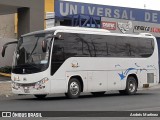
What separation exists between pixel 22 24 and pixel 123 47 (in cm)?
1059

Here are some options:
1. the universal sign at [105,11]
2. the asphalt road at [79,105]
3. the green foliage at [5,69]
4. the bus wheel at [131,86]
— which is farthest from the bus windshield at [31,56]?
the green foliage at [5,69]

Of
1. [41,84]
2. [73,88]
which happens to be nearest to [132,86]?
[73,88]

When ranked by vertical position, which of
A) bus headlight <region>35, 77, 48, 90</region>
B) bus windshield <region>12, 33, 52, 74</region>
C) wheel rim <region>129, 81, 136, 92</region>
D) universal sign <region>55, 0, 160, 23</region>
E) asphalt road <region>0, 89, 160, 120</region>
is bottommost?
asphalt road <region>0, 89, 160, 120</region>

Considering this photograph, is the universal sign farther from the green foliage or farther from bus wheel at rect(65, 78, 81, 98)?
bus wheel at rect(65, 78, 81, 98)

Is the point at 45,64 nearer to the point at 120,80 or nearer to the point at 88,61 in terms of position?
the point at 88,61

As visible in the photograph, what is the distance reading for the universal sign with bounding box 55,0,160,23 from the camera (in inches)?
1398

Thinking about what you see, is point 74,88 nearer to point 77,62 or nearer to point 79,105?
point 77,62

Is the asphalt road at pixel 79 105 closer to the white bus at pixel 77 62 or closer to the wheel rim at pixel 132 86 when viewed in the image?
the white bus at pixel 77 62

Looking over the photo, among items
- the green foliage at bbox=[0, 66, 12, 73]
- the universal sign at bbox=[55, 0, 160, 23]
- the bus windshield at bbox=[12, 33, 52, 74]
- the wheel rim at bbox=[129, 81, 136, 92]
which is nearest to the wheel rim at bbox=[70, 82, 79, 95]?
the bus windshield at bbox=[12, 33, 52, 74]

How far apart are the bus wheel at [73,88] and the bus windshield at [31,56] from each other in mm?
1643

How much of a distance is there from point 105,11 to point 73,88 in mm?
18769

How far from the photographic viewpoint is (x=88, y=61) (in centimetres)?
2161

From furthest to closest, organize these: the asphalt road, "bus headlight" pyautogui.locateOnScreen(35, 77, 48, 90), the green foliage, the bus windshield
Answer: the green foliage < the bus windshield < "bus headlight" pyautogui.locateOnScreen(35, 77, 48, 90) < the asphalt road

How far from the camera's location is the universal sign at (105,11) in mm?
35500
